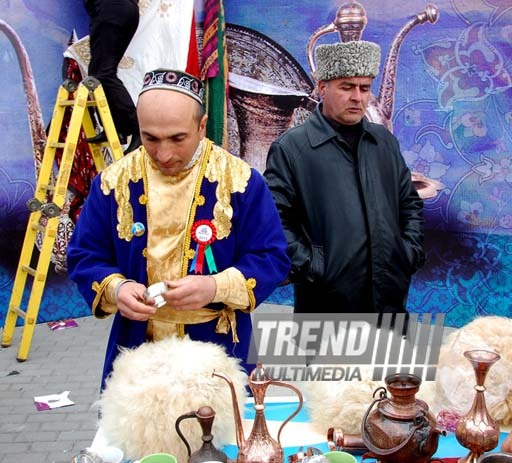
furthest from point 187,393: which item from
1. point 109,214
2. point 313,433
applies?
point 109,214

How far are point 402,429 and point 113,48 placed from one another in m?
4.08

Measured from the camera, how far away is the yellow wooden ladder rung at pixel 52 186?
14.6 ft

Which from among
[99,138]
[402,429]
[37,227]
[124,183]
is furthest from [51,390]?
[402,429]

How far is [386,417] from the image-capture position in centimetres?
153

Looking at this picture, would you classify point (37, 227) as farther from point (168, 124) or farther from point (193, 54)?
point (168, 124)

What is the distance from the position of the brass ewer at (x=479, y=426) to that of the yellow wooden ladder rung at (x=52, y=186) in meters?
3.50

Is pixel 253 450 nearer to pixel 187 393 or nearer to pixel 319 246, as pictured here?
pixel 187 393

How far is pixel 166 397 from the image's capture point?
1599 mm

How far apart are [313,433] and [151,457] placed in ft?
1.83

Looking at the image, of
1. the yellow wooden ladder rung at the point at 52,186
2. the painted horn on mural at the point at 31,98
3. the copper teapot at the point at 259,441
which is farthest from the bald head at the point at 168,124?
the painted horn on mural at the point at 31,98

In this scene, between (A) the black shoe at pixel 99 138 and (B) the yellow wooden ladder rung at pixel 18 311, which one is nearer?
(A) the black shoe at pixel 99 138

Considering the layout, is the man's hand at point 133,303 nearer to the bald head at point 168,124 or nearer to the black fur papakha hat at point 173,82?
the bald head at point 168,124

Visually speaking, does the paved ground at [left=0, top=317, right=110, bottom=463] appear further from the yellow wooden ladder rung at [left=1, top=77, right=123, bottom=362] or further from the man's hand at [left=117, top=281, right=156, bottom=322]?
the man's hand at [left=117, top=281, right=156, bottom=322]

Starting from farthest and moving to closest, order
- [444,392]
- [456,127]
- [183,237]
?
1. [456,127]
2. [183,237]
3. [444,392]
